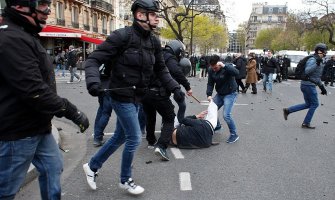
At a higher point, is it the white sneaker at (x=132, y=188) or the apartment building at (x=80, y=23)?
the apartment building at (x=80, y=23)

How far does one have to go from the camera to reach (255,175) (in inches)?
179

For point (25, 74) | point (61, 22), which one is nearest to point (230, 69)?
point (25, 74)

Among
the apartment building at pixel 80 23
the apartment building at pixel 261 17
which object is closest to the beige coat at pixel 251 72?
the apartment building at pixel 80 23

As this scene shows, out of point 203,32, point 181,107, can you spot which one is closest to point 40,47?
point 181,107

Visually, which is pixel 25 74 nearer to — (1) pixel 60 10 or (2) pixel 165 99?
(2) pixel 165 99

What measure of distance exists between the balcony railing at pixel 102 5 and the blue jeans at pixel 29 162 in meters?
40.4

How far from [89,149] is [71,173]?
116 cm

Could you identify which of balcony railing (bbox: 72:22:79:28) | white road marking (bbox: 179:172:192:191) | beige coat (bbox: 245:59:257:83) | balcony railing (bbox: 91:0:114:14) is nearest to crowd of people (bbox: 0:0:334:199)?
white road marking (bbox: 179:172:192:191)

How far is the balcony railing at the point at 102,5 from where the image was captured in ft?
135

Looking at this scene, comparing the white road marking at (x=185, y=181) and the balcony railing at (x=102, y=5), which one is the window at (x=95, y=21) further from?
the white road marking at (x=185, y=181)

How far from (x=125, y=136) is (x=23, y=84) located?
1732 millimetres

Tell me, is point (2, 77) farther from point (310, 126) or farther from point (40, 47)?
point (310, 126)

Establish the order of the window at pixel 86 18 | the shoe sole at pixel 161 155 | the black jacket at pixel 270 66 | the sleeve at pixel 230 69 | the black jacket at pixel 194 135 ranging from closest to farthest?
the shoe sole at pixel 161 155 < the black jacket at pixel 194 135 < the sleeve at pixel 230 69 < the black jacket at pixel 270 66 < the window at pixel 86 18

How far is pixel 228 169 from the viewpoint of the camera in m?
4.79
